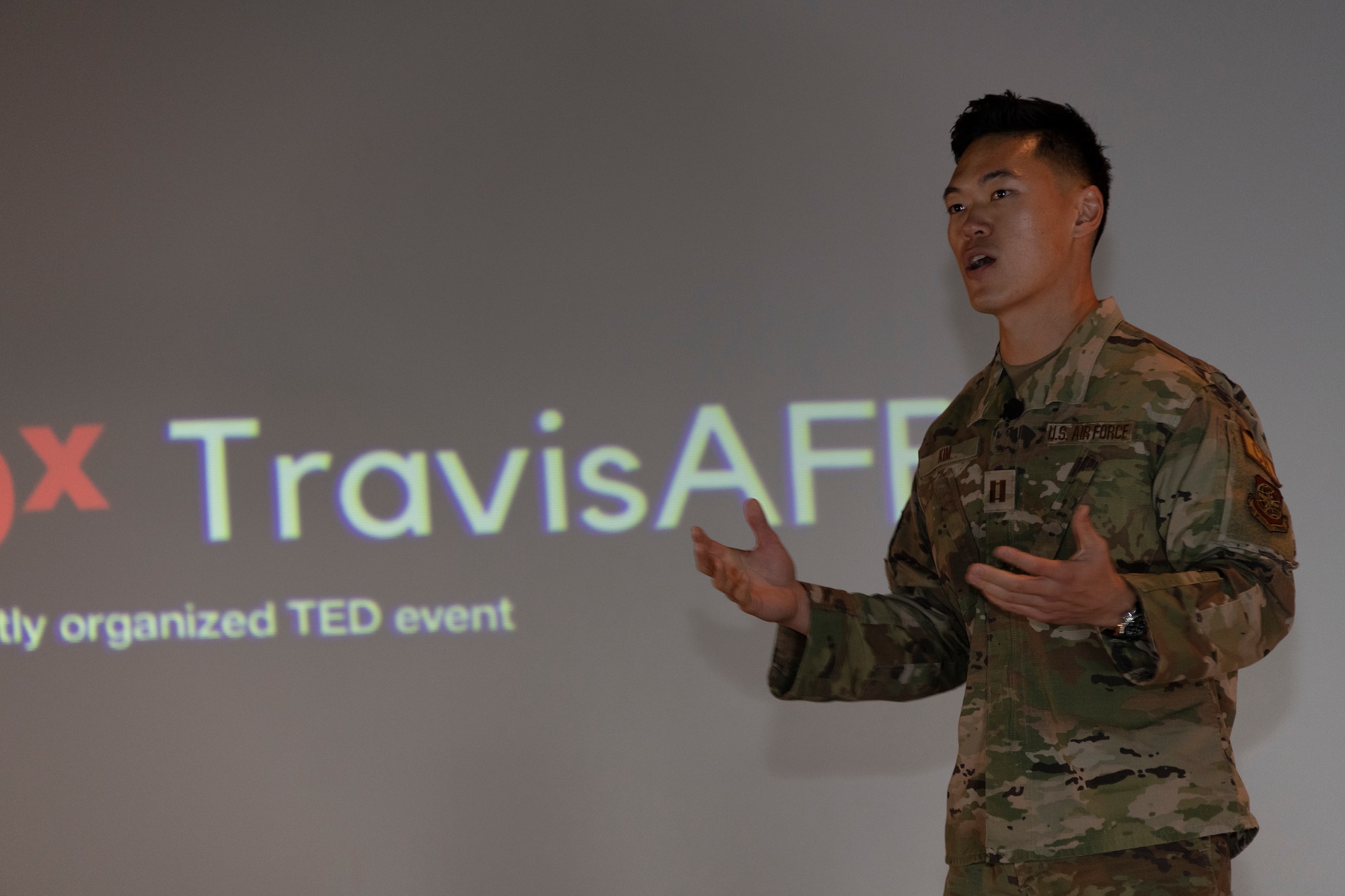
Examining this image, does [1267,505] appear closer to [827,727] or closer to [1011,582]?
[1011,582]

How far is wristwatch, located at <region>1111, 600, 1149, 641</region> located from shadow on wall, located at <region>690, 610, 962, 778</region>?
6.99 ft

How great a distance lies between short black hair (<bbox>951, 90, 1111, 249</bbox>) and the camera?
167 centimetres

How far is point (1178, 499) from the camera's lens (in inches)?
54.2

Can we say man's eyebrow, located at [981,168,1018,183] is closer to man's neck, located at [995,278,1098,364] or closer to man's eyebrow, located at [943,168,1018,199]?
man's eyebrow, located at [943,168,1018,199]

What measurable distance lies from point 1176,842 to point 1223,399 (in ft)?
1.70

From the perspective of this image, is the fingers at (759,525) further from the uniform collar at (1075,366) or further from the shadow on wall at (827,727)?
the shadow on wall at (827,727)

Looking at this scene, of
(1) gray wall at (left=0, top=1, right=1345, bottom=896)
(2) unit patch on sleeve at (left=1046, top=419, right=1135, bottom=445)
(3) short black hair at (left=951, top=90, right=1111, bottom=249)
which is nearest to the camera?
(2) unit patch on sleeve at (left=1046, top=419, right=1135, bottom=445)

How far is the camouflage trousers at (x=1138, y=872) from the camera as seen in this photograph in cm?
135

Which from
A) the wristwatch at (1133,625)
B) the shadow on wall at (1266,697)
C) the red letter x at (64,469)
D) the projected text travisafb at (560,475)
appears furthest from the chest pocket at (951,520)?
the red letter x at (64,469)

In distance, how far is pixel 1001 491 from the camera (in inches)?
60.8

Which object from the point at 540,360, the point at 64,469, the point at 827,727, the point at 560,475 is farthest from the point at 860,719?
the point at 64,469

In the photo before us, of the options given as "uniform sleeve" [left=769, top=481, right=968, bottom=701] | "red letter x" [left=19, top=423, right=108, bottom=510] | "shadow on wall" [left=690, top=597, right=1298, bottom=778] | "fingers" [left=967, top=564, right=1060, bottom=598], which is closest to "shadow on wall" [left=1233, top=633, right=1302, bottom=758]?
"shadow on wall" [left=690, top=597, right=1298, bottom=778]

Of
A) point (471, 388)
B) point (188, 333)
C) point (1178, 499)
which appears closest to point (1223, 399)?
point (1178, 499)

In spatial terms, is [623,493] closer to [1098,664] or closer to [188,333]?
[188,333]
